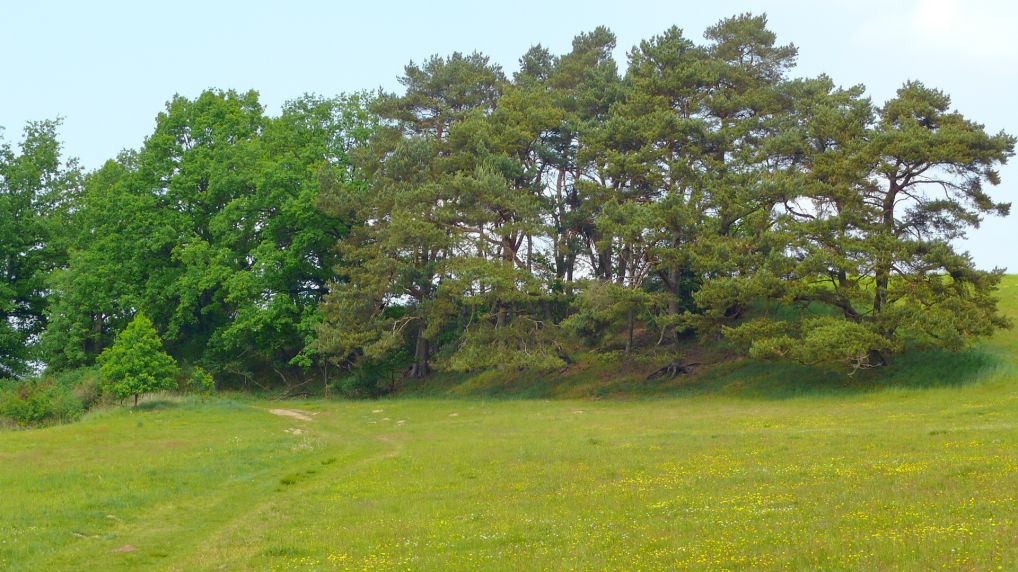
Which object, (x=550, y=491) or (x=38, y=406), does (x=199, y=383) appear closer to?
(x=38, y=406)

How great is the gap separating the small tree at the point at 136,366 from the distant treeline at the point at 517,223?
10.8m

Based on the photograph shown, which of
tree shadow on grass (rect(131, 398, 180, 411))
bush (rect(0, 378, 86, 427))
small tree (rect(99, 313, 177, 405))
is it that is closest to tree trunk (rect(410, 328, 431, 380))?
tree shadow on grass (rect(131, 398, 180, 411))

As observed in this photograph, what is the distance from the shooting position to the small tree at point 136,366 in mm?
44875

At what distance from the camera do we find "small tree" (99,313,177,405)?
44.9m

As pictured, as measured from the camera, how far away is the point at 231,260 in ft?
201

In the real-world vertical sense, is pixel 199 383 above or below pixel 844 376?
above

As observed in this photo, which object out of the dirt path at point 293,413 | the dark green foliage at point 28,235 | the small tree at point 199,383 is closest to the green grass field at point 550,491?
the dirt path at point 293,413

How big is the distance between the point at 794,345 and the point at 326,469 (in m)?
24.2

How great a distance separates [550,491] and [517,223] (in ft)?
105

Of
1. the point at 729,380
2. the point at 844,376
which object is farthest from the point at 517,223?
the point at 844,376

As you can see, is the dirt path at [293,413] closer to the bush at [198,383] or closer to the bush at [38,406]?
the bush at [198,383]

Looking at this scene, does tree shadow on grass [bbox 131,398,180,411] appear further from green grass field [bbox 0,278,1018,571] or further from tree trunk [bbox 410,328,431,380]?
tree trunk [bbox 410,328,431,380]

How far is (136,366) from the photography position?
45.1m

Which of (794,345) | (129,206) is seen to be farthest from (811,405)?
(129,206)
